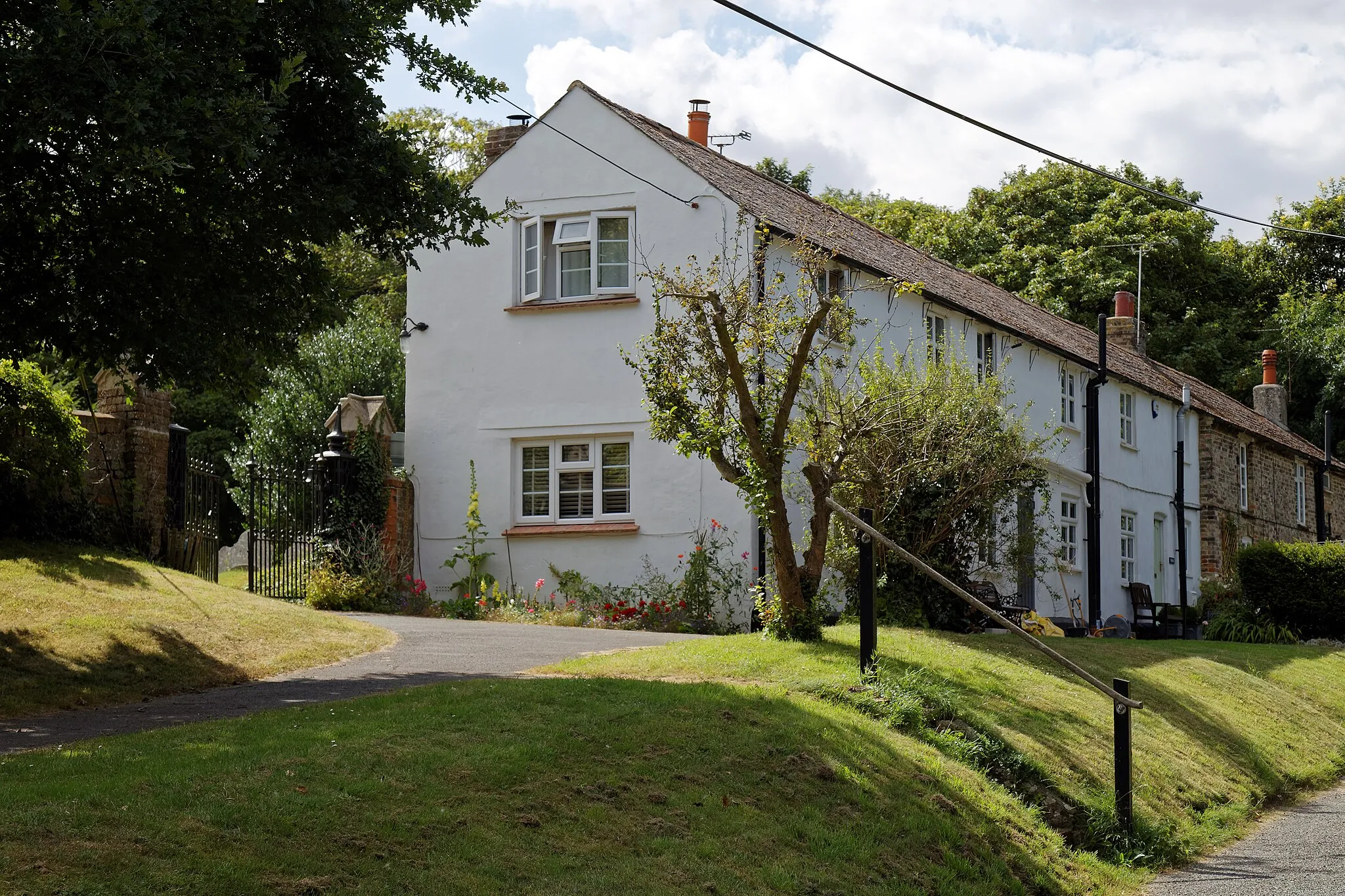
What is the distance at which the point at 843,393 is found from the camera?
17.2 meters

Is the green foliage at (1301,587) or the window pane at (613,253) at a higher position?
the window pane at (613,253)

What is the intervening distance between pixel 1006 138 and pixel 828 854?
30.3ft

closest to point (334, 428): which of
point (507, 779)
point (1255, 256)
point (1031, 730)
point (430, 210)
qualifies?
point (430, 210)

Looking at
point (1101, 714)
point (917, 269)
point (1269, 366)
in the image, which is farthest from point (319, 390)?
point (1269, 366)

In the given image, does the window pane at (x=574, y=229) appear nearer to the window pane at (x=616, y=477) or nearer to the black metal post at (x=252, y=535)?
the window pane at (x=616, y=477)

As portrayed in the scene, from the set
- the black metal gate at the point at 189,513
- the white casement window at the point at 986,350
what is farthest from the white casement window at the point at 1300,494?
the black metal gate at the point at 189,513

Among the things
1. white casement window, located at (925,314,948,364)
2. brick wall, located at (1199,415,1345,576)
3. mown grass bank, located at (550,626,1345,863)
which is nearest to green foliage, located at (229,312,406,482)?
white casement window, located at (925,314,948,364)

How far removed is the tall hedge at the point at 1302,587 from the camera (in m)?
24.0

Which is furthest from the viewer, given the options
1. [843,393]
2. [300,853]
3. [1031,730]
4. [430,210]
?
[843,393]

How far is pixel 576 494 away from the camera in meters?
21.7

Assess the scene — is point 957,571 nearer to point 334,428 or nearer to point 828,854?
point 828,854

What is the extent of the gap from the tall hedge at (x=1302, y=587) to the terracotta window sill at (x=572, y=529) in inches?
456

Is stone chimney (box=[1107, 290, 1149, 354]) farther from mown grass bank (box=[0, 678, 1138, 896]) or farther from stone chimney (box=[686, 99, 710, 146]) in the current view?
mown grass bank (box=[0, 678, 1138, 896])

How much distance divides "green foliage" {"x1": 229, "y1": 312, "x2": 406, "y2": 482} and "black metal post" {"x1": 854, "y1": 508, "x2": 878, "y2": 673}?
16.6 meters
